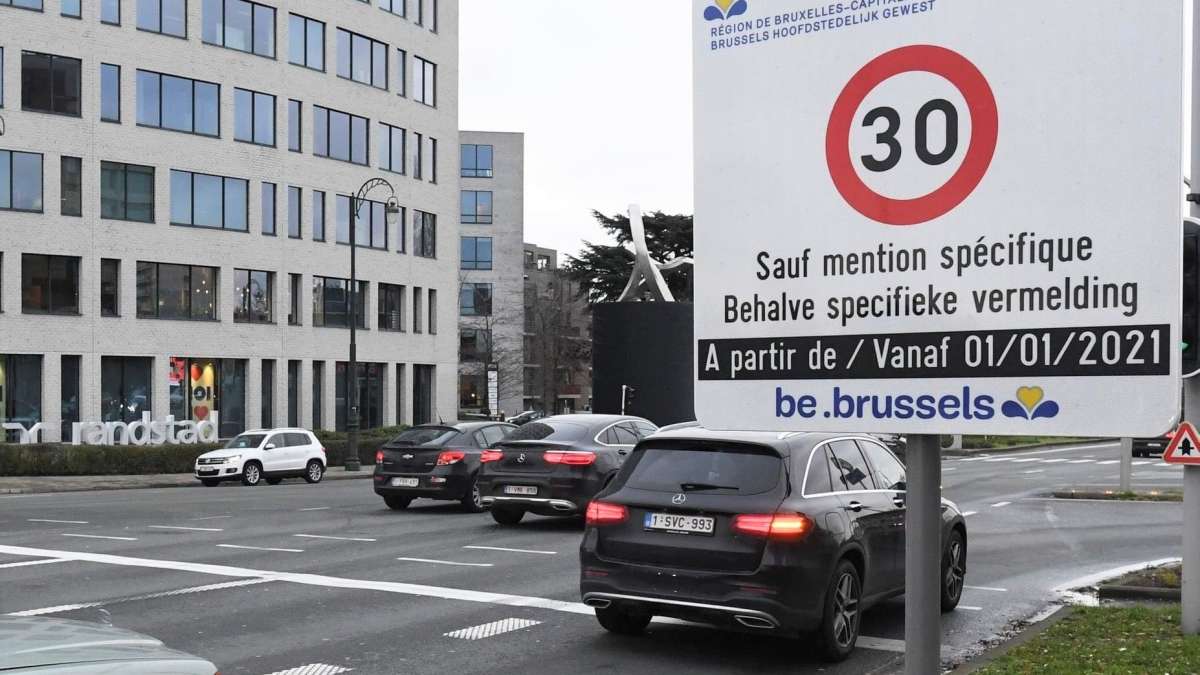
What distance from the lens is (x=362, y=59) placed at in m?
52.5

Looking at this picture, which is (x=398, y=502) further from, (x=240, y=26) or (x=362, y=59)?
(x=362, y=59)

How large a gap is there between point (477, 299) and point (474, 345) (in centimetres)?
429

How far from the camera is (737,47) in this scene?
2373 mm

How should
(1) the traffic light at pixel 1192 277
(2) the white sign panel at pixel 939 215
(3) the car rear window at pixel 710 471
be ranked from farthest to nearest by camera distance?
(3) the car rear window at pixel 710 471, (1) the traffic light at pixel 1192 277, (2) the white sign panel at pixel 939 215

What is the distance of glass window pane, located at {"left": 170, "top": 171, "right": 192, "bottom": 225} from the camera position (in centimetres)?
4459

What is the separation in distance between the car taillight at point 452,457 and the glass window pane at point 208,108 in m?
29.2

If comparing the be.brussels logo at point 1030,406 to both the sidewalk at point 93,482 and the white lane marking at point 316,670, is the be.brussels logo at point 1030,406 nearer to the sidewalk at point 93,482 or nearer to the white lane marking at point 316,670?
the white lane marking at point 316,670

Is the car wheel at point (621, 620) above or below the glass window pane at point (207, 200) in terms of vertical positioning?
below

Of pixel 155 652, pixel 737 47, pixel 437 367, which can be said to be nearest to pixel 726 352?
pixel 737 47

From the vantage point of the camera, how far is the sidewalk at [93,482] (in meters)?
29.8

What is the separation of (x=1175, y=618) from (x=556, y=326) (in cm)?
8349

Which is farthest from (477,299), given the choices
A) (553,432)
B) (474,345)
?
(553,432)

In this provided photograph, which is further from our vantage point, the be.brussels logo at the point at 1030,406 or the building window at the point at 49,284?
the building window at the point at 49,284

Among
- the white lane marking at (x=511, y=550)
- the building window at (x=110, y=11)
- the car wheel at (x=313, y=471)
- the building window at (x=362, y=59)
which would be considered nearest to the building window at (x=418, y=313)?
the building window at (x=362, y=59)
